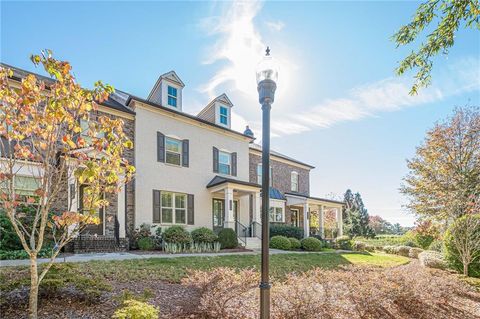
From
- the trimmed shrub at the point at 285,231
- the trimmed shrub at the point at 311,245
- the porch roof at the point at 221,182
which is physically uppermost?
the porch roof at the point at 221,182

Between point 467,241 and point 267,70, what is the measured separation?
863 cm

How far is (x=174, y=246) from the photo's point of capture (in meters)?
12.1

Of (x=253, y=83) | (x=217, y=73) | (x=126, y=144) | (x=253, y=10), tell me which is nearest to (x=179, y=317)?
(x=126, y=144)

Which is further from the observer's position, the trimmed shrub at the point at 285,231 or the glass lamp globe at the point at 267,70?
the trimmed shrub at the point at 285,231

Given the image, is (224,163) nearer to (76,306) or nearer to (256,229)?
(256,229)

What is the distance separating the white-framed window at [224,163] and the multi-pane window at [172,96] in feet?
Result: 12.9

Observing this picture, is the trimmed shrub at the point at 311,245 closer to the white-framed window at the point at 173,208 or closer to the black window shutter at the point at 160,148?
the white-framed window at the point at 173,208

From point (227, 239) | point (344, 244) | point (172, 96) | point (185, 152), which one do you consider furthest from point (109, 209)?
point (344, 244)

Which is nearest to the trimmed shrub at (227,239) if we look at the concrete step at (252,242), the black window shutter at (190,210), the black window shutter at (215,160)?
the concrete step at (252,242)

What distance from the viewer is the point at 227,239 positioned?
1427 centimetres

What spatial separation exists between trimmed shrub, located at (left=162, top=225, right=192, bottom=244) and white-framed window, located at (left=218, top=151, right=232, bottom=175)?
16.7 ft

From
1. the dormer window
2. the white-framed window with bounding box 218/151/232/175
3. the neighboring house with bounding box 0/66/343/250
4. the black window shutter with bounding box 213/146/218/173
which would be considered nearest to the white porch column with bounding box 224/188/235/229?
the neighboring house with bounding box 0/66/343/250

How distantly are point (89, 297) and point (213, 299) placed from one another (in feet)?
6.00

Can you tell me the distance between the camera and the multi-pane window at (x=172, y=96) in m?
16.2
